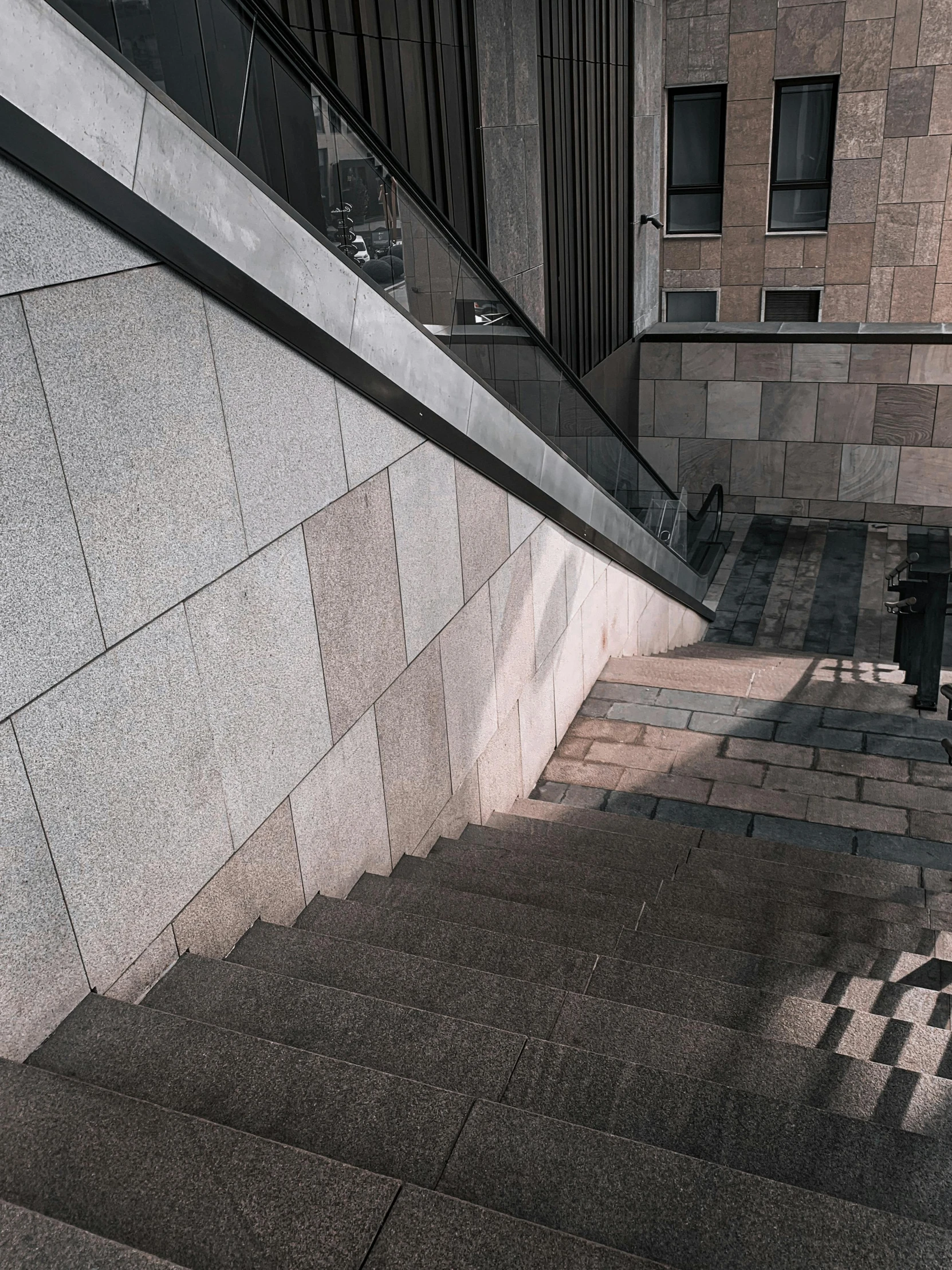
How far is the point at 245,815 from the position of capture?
3.44 metres

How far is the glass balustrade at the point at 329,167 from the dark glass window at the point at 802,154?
40.5 feet

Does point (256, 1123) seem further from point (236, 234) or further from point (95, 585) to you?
point (236, 234)

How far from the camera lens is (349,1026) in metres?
2.78

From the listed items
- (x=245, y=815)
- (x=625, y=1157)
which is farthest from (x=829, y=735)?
(x=625, y=1157)

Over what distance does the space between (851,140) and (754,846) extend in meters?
14.6

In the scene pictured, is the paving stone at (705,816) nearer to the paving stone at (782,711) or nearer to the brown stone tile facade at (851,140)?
the paving stone at (782,711)

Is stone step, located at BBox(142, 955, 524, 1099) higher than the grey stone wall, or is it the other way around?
the grey stone wall

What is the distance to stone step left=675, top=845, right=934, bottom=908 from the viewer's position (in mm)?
4641

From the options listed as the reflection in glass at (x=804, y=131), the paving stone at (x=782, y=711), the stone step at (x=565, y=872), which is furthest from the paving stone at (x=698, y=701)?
the reflection in glass at (x=804, y=131)

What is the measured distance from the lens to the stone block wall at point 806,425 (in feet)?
42.4

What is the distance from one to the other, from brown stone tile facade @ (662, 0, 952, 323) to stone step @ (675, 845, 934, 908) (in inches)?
568

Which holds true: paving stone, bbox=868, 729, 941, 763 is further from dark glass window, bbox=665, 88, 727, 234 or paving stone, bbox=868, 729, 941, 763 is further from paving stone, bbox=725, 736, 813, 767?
dark glass window, bbox=665, 88, 727, 234

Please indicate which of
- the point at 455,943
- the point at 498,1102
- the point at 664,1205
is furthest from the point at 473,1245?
the point at 455,943

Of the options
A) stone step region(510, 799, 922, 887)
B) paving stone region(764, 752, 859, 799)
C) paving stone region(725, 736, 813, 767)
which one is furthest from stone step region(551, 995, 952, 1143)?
paving stone region(725, 736, 813, 767)
